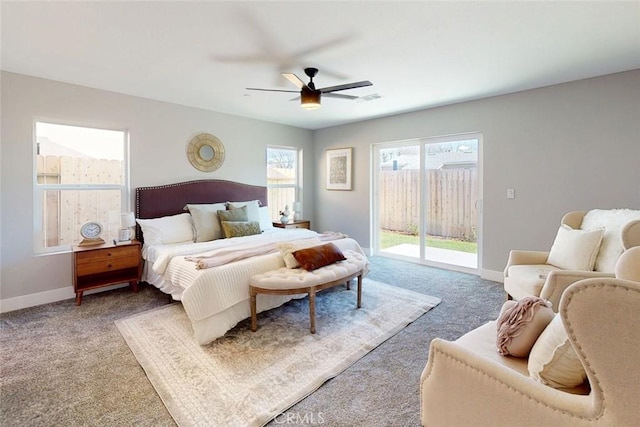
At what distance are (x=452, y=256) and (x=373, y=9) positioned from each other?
378 centimetres

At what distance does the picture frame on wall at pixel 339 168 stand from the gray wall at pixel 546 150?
127 centimetres

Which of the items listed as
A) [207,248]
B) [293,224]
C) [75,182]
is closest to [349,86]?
[207,248]

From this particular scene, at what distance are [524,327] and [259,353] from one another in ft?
5.87

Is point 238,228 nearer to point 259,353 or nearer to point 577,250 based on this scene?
point 259,353

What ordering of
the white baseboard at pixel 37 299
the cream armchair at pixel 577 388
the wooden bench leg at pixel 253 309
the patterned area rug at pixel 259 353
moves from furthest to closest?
the white baseboard at pixel 37 299
the wooden bench leg at pixel 253 309
the patterned area rug at pixel 259 353
the cream armchair at pixel 577 388

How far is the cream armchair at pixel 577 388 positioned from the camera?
79cm

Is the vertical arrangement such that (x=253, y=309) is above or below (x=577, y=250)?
below

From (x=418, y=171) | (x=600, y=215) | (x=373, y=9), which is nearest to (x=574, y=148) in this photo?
(x=600, y=215)

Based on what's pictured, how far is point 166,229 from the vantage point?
3848 millimetres

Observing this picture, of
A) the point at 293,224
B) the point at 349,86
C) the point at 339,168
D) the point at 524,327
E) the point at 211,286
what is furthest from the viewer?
the point at 339,168

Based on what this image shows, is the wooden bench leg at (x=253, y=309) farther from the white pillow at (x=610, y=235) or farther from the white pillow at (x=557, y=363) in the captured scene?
the white pillow at (x=610, y=235)

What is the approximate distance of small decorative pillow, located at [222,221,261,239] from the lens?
4.01 metres

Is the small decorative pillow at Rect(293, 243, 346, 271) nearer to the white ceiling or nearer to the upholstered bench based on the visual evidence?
the upholstered bench

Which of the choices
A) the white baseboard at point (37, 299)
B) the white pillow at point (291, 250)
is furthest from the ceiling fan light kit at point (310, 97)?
the white baseboard at point (37, 299)
